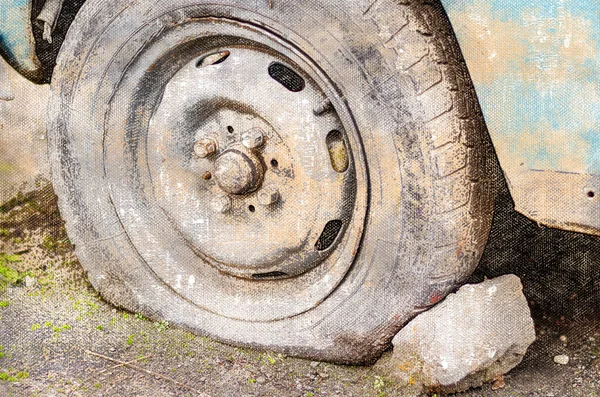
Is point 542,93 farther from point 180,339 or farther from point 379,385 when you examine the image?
point 180,339

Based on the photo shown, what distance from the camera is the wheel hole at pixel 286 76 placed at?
2.24 m

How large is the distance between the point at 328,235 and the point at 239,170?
0.36m

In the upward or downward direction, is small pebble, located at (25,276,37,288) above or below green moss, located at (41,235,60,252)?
below

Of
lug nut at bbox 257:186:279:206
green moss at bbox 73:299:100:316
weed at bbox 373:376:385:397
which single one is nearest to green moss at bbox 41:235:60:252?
green moss at bbox 73:299:100:316

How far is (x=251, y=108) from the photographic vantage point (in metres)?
2.29

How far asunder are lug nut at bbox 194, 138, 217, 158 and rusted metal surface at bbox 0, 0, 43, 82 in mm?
792

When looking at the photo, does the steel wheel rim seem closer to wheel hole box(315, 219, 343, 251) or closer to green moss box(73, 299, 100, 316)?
wheel hole box(315, 219, 343, 251)

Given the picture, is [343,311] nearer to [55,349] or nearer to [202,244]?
[202,244]

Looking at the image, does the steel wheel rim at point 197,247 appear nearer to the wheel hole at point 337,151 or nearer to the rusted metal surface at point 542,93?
the wheel hole at point 337,151

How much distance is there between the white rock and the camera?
208 cm

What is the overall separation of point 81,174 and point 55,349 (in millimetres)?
647

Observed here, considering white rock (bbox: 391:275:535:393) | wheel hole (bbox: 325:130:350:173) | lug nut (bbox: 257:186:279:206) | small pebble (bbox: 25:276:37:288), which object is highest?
wheel hole (bbox: 325:130:350:173)

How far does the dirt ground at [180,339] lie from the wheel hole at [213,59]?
980mm

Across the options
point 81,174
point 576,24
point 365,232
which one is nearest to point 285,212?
point 365,232
